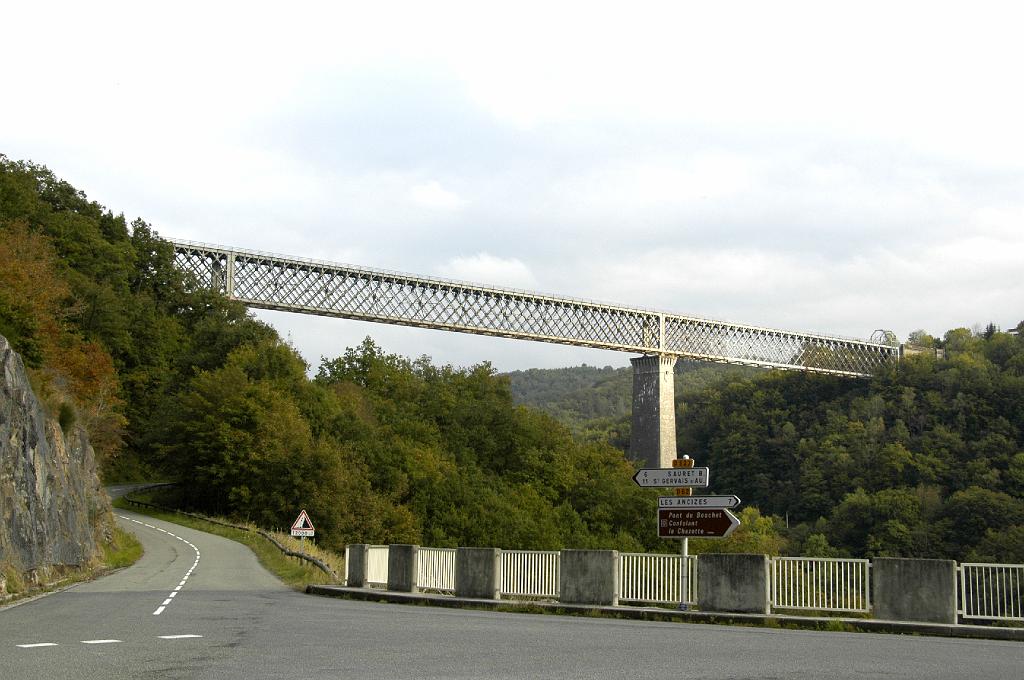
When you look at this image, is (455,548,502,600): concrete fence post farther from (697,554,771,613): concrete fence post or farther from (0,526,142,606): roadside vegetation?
(0,526,142,606): roadside vegetation

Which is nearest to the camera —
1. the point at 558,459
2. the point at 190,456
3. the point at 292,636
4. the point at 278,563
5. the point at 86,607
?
the point at 292,636

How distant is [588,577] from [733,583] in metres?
3.08

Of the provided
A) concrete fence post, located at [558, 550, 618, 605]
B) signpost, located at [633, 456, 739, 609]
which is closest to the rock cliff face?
concrete fence post, located at [558, 550, 618, 605]

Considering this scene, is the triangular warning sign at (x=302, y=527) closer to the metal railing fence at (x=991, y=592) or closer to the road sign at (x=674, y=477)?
the road sign at (x=674, y=477)

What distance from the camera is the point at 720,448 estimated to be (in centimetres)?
14562

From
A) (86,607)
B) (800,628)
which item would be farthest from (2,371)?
(800,628)

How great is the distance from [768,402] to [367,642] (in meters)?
143

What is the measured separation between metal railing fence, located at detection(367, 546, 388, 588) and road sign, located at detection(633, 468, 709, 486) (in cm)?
788

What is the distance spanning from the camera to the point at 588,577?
21891mm

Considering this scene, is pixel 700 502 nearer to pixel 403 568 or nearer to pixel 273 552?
pixel 403 568

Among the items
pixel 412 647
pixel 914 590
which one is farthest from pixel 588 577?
pixel 412 647

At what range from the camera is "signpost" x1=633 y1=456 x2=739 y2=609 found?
2070 cm

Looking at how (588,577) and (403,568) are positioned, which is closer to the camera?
(588,577)

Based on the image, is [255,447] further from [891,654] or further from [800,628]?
[891,654]
